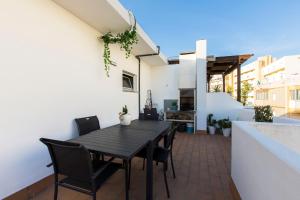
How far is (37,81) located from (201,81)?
4962 millimetres

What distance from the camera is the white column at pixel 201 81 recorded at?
5602 mm

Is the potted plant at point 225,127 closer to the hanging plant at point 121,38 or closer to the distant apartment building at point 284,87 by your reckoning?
the hanging plant at point 121,38

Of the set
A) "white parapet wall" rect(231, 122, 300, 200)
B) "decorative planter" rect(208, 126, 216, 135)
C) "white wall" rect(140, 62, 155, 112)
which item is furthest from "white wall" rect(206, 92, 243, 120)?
"white parapet wall" rect(231, 122, 300, 200)

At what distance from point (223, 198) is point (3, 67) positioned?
306cm

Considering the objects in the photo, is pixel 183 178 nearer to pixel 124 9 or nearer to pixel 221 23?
pixel 124 9

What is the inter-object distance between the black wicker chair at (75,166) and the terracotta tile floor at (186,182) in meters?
0.62

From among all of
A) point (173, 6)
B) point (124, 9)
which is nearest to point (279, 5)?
point (173, 6)

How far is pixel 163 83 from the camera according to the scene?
6.71m

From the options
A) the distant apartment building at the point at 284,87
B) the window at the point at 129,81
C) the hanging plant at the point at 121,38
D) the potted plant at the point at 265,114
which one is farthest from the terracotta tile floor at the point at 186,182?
the distant apartment building at the point at 284,87

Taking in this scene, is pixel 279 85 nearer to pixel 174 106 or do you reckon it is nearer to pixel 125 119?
pixel 174 106

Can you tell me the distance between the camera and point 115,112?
411 cm

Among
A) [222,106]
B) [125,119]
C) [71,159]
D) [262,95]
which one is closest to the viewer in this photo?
[71,159]

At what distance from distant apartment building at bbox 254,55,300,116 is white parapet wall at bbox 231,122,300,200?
1357cm

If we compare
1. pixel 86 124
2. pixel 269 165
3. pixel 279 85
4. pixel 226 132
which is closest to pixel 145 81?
pixel 226 132
